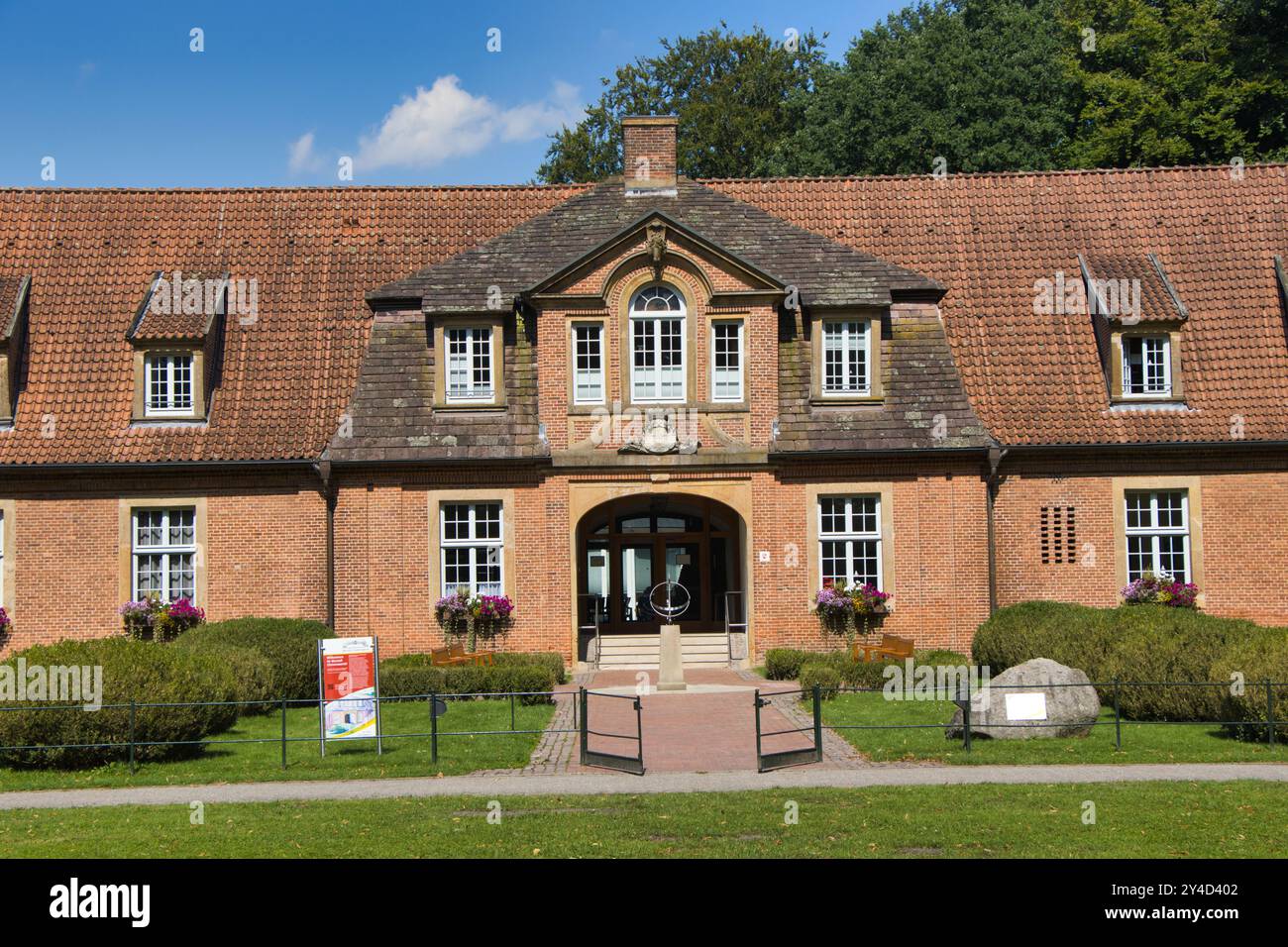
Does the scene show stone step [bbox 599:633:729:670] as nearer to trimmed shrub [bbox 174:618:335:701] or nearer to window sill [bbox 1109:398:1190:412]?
trimmed shrub [bbox 174:618:335:701]

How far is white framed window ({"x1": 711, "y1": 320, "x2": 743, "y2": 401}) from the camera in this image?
26359 millimetres

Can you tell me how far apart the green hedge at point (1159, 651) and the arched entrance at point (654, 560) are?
7163 mm

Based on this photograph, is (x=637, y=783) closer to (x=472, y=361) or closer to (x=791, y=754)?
(x=791, y=754)

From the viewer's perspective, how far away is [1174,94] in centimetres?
4028

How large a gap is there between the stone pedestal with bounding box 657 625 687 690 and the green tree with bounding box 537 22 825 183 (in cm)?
2664

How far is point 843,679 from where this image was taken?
22.5 meters

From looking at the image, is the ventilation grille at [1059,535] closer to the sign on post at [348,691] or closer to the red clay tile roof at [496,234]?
the red clay tile roof at [496,234]

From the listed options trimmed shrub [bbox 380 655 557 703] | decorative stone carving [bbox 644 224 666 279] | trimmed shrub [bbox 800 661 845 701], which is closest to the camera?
trimmed shrub [bbox 800 661 845 701]

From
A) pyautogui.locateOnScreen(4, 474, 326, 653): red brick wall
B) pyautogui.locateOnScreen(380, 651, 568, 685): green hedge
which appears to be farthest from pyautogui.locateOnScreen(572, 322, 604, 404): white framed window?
pyautogui.locateOnScreen(4, 474, 326, 653): red brick wall

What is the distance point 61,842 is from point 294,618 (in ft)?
43.9

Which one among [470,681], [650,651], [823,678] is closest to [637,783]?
[823,678]

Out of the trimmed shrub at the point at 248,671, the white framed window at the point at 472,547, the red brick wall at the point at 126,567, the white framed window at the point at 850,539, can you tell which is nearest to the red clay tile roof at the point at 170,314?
the red brick wall at the point at 126,567
